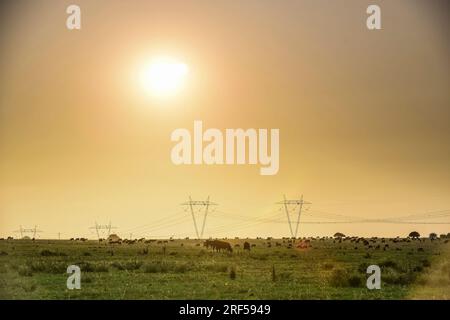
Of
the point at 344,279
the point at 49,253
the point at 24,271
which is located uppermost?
the point at 49,253

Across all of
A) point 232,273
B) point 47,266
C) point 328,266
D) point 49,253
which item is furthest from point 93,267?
point 328,266

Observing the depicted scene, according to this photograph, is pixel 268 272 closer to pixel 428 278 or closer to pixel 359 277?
pixel 359 277

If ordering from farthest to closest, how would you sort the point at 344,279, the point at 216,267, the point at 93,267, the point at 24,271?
the point at 93,267
the point at 216,267
the point at 24,271
the point at 344,279

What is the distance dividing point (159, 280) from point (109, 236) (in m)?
1.65

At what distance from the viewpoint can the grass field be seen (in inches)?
562

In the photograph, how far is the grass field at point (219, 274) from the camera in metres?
14.3

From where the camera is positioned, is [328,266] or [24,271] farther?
[328,266]

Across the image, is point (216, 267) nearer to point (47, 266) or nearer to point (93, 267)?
point (93, 267)

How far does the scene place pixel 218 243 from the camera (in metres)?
16.9

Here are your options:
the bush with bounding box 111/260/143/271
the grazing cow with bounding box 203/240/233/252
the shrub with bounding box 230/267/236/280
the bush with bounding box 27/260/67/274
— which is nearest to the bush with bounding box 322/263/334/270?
the shrub with bounding box 230/267/236/280

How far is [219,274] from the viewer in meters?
15.2

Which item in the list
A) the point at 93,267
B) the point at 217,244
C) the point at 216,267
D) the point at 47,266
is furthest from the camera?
the point at 217,244

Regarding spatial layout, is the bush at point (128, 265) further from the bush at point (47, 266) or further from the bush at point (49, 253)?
the bush at point (49, 253)

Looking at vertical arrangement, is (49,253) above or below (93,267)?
above
